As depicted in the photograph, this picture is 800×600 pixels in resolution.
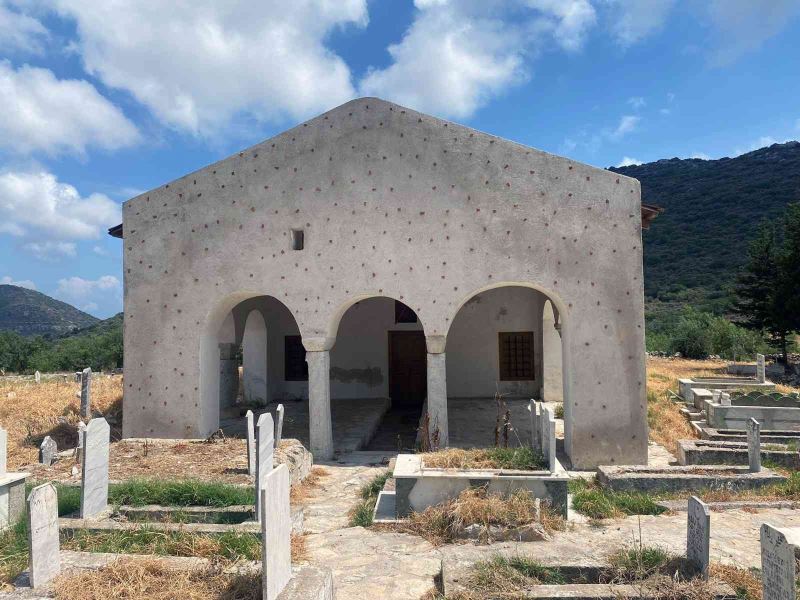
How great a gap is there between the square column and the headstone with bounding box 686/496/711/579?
20.3 feet

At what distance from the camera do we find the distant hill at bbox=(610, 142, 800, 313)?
→ 179ft

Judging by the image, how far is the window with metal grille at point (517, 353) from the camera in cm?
1820

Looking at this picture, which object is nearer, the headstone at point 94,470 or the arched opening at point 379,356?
the headstone at point 94,470

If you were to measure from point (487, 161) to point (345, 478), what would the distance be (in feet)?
22.6

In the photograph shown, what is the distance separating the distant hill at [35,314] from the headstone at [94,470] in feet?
357

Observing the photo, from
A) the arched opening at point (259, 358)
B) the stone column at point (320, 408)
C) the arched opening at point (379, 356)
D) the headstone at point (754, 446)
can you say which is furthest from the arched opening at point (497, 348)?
the headstone at point (754, 446)

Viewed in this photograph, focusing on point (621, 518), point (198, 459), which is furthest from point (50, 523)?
point (621, 518)

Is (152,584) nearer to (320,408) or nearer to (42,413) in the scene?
(320,408)

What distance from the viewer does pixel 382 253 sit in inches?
452

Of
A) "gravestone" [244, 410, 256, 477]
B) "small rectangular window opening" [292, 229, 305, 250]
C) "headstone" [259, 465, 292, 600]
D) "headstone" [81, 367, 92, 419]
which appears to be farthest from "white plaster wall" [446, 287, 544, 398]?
"headstone" [259, 465, 292, 600]

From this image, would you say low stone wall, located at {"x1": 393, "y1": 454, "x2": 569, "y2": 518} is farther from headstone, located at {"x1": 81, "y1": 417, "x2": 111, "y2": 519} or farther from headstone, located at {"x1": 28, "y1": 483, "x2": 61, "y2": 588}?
headstone, located at {"x1": 28, "y1": 483, "x2": 61, "y2": 588}

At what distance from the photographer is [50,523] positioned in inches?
194

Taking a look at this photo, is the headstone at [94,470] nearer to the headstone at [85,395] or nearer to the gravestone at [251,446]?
the gravestone at [251,446]

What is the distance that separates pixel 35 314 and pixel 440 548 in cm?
13039
